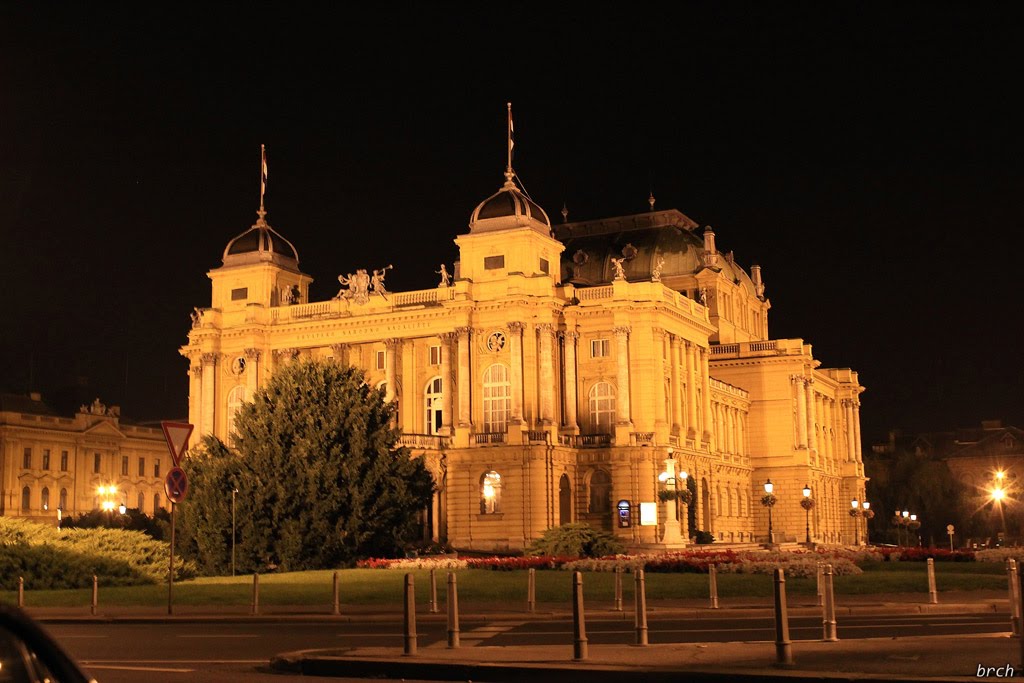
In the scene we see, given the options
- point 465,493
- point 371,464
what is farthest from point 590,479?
point 371,464

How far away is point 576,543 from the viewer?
5706cm

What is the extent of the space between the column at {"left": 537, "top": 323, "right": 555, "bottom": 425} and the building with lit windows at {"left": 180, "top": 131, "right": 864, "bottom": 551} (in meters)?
0.08

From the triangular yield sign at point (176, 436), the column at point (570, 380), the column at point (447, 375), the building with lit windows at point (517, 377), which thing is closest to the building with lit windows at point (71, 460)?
the building with lit windows at point (517, 377)

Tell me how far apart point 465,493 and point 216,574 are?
2833cm

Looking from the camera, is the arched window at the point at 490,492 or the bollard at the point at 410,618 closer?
the bollard at the point at 410,618

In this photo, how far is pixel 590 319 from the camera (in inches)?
3275

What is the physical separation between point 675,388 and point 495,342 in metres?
12.0

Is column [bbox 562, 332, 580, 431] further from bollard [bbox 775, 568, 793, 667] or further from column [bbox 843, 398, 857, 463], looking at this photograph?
bollard [bbox 775, 568, 793, 667]

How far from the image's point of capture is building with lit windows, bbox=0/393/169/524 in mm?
117125

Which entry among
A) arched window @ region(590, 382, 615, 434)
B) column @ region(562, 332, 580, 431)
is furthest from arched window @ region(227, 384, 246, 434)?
arched window @ region(590, 382, 615, 434)

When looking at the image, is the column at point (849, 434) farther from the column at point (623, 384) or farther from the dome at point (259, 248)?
the dome at point (259, 248)

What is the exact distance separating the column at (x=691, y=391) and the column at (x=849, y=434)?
128ft

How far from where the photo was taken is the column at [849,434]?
12362 cm

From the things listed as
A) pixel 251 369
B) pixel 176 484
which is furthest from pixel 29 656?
pixel 251 369
